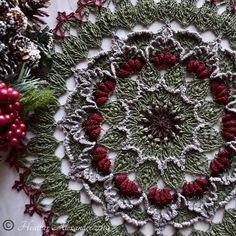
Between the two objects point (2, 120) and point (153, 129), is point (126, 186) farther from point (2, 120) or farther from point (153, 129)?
point (2, 120)

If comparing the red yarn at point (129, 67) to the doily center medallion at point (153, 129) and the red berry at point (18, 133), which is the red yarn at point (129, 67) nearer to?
the doily center medallion at point (153, 129)

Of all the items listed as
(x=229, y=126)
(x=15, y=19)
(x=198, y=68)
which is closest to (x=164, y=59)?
(x=198, y=68)

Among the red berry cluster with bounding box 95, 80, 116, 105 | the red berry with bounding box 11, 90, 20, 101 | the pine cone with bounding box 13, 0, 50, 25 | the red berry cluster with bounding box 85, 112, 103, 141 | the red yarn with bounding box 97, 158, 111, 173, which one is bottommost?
the red yarn with bounding box 97, 158, 111, 173

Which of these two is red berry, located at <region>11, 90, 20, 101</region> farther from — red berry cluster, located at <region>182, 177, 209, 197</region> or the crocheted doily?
red berry cluster, located at <region>182, 177, 209, 197</region>

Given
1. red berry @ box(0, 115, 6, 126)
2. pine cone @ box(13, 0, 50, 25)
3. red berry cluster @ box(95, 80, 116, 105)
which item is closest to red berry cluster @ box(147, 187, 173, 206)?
red berry cluster @ box(95, 80, 116, 105)

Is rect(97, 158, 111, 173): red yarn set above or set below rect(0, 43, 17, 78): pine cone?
below

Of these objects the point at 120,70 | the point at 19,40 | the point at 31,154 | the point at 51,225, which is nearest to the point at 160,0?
the point at 120,70

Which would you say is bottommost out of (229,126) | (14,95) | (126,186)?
(126,186)
